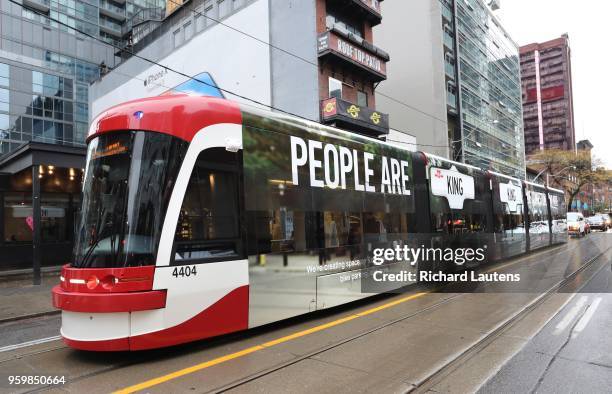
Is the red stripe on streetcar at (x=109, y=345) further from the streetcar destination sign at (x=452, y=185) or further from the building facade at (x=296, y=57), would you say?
the building facade at (x=296, y=57)

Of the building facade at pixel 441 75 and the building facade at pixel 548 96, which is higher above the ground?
the building facade at pixel 548 96

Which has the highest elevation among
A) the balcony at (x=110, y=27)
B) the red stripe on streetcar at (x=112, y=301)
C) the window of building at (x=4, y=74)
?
the balcony at (x=110, y=27)

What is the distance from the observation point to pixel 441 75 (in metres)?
41.8

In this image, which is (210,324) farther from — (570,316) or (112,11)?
(112,11)

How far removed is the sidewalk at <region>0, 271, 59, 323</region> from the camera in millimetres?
9070

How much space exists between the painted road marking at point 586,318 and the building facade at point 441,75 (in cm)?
3173

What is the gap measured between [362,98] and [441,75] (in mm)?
15938

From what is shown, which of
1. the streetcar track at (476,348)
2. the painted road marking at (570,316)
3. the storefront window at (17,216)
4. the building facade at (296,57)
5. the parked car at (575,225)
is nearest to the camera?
the streetcar track at (476,348)

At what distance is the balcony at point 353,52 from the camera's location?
26109 millimetres

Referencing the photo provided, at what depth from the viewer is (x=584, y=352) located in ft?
17.9

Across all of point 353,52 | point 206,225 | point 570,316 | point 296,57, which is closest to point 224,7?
point 296,57

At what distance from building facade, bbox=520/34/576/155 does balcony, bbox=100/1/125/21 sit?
114m

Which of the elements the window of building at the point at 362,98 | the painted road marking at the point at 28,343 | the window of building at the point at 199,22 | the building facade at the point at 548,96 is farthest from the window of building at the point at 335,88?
the building facade at the point at 548,96

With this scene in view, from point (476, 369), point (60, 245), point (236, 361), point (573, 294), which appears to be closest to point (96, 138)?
point (236, 361)
